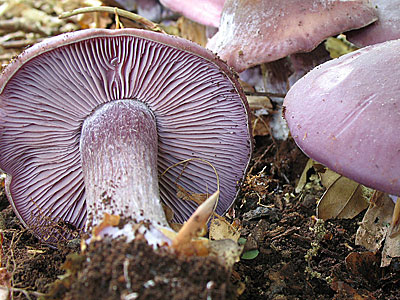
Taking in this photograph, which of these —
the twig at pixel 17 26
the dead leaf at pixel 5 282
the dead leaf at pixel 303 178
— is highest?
Answer: the twig at pixel 17 26

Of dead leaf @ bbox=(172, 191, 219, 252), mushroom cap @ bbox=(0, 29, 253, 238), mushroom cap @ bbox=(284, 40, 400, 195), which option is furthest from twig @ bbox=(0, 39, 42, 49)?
dead leaf @ bbox=(172, 191, 219, 252)

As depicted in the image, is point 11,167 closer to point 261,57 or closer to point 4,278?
A: point 4,278

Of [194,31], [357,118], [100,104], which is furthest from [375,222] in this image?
[194,31]

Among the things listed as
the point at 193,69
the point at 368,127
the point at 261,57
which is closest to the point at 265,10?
the point at 261,57

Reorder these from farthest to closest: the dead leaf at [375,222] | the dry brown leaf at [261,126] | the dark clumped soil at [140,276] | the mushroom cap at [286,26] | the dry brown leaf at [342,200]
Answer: the dry brown leaf at [261,126] < the mushroom cap at [286,26] < the dry brown leaf at [342,200] < the dead leaf at [375,222] < the dark clumped soil at [140,276]

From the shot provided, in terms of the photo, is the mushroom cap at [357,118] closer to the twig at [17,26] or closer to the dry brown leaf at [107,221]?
the dry brown leaf at [107,221]

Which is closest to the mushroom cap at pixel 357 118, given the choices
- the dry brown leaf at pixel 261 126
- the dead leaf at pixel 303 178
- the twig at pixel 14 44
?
the dead leaf at pixel 303 178

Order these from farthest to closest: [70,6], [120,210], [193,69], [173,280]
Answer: [70,6] < [193,69] < [120,210] < [173,280]
